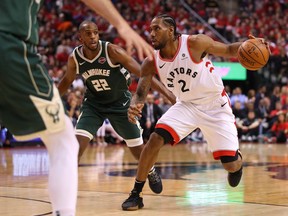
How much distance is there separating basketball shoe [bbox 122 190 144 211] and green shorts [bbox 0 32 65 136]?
8.11 feet

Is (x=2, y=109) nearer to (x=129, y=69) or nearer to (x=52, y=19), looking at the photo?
(x=129, y=69)

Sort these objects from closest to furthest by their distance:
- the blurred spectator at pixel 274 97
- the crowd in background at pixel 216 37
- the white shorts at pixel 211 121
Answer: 1. the white shorts at pixel 211 121
2. the crowd in background at pixel 216 37
3. the blurred spectator at pixel 274 97

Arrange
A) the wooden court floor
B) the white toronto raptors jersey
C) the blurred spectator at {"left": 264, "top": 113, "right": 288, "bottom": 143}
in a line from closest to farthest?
the wooden court floor < the white toronto raptors jersey < the blurred spectator at {"left": 264, "top": 113, "right": 288, "bottom": 143}

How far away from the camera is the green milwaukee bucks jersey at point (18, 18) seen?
3.54 m

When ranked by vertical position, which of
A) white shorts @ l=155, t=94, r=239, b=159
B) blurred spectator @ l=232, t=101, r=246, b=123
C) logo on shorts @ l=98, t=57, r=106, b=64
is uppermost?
blurred spectator @ l=232, t=101, r=246, b=123

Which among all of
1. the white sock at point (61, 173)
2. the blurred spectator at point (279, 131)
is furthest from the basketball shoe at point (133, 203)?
the blurred spectator at point (279, 131)

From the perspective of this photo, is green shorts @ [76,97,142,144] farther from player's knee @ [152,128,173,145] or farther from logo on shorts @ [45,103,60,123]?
logo on shorts @ [45,103,60,123]

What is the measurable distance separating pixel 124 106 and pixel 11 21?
12.3ft

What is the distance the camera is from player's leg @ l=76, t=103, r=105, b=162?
701 cm

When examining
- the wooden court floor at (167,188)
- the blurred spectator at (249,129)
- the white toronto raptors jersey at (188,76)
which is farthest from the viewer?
the blurred spectator at (249,129)

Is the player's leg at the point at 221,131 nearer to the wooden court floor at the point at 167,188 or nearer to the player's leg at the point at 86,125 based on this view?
the wooden court floor at the point at 167,188

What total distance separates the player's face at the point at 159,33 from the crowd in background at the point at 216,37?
31.8ft

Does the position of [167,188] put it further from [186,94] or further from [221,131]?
[186,94]

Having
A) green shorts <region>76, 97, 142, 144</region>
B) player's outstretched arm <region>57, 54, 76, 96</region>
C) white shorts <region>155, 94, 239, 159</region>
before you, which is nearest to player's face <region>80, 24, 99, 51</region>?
player's outstretched arm <region>57, 54, 76, 96</region>
